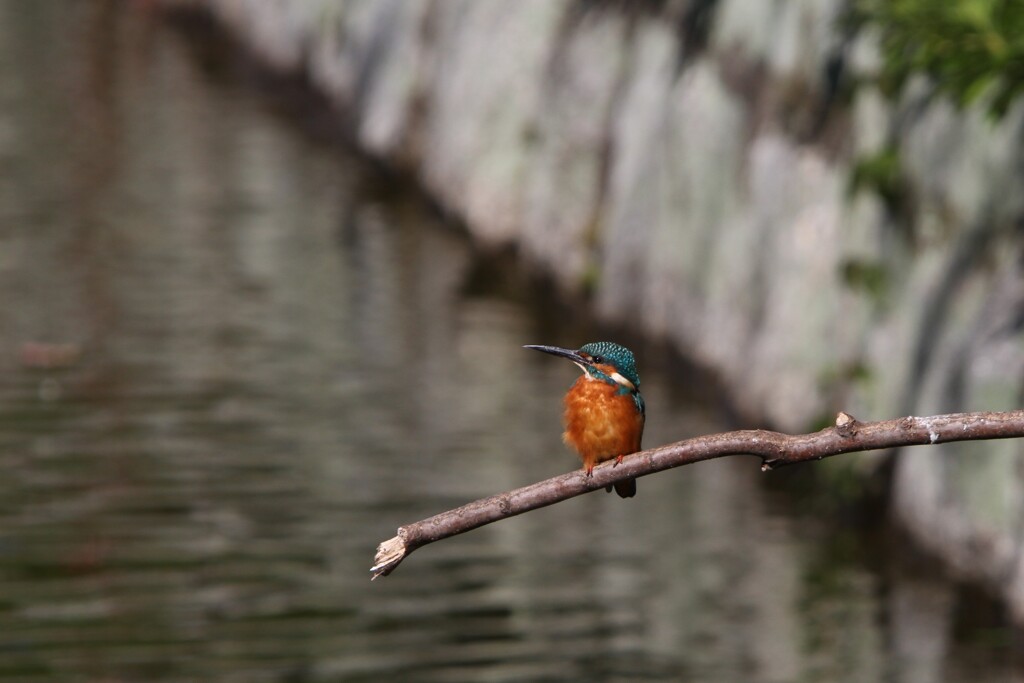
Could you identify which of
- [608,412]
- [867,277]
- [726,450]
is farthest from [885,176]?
[726,450]

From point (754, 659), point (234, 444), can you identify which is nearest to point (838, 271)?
point (754, 659)

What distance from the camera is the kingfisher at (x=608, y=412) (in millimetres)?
5668

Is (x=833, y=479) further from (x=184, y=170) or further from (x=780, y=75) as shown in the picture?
(x=184, y=170)

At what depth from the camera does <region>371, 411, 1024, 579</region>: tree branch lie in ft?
15.3

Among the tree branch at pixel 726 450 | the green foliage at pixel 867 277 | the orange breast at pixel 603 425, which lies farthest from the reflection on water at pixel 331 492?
the tree branch at pixel 726 450

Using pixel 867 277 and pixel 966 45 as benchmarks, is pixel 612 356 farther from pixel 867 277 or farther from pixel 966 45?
pixel 867 277

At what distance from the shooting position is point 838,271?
16.5 meters

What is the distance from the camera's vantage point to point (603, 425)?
18.7ft

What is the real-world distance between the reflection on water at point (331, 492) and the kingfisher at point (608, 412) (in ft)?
24.4

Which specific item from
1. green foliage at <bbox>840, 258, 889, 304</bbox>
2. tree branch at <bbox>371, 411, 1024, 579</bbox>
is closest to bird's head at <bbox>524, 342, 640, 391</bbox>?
tree branch at <bbox>371, 411, 1024, 579</bbox>

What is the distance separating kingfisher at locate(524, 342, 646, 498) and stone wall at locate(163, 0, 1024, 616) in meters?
6.52

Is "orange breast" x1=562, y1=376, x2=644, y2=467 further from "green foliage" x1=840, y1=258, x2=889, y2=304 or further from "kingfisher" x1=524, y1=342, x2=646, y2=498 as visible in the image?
"green foliage" x1=840, y1=258, x2=889, y2=304

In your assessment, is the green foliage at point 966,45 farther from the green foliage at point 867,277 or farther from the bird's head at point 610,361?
the bird's head at point 610,361

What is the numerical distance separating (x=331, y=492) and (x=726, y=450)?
11846mm
